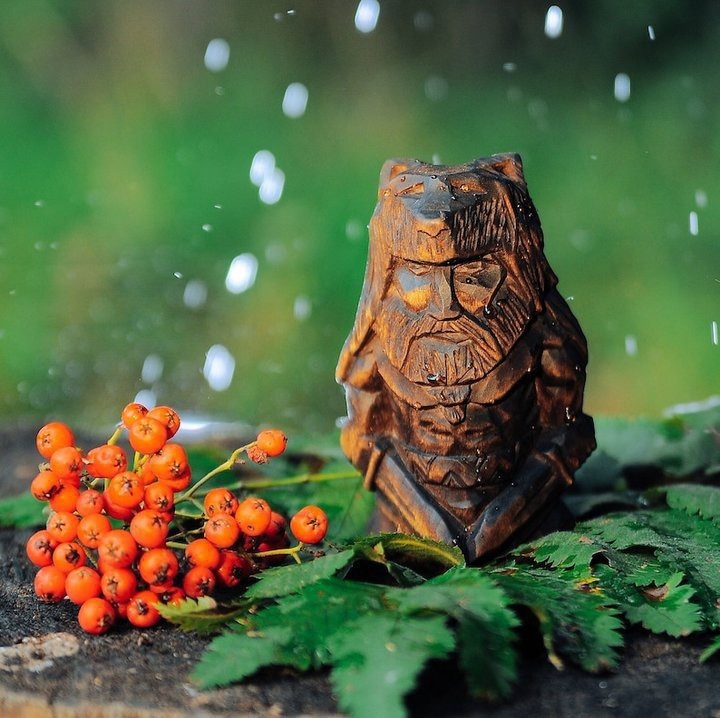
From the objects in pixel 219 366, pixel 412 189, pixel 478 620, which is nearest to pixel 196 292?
pixel 219 366

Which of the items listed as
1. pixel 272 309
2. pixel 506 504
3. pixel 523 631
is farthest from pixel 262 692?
pixel 272 309

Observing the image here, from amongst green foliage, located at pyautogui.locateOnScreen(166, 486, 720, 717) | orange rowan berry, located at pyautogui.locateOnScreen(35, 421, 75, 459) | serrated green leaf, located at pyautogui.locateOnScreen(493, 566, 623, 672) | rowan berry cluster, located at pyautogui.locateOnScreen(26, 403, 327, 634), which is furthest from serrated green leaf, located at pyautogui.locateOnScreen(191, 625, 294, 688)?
orange rowan berry, located at pyautogui.locateOnScreen(35, 421, 75, 459)

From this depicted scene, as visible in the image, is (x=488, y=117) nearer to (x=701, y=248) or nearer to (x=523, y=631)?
(x=701, y=248)

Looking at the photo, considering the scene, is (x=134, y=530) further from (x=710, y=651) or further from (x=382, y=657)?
(x=710, y=651)

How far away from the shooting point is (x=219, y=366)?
199 inches

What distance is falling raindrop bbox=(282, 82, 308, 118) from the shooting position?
505 cm

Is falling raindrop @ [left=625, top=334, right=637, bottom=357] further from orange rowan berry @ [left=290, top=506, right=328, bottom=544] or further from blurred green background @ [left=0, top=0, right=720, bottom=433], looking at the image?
orange rowan berry @ [left=290, top=506, right=328, bottom=544]

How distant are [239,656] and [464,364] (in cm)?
70

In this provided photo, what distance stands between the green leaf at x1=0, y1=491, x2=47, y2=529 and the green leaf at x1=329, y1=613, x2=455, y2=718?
1044 millimetres

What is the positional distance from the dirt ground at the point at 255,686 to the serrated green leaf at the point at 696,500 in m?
0.47

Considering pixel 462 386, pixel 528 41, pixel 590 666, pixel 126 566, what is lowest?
pixel 590 666

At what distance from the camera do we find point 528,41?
5031 millimetres

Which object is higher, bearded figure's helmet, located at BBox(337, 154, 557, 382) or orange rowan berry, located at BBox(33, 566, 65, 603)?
bearded figure's helmet, located at BBox(337, 154, 557, 382)

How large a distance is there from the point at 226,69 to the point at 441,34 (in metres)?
1.01
